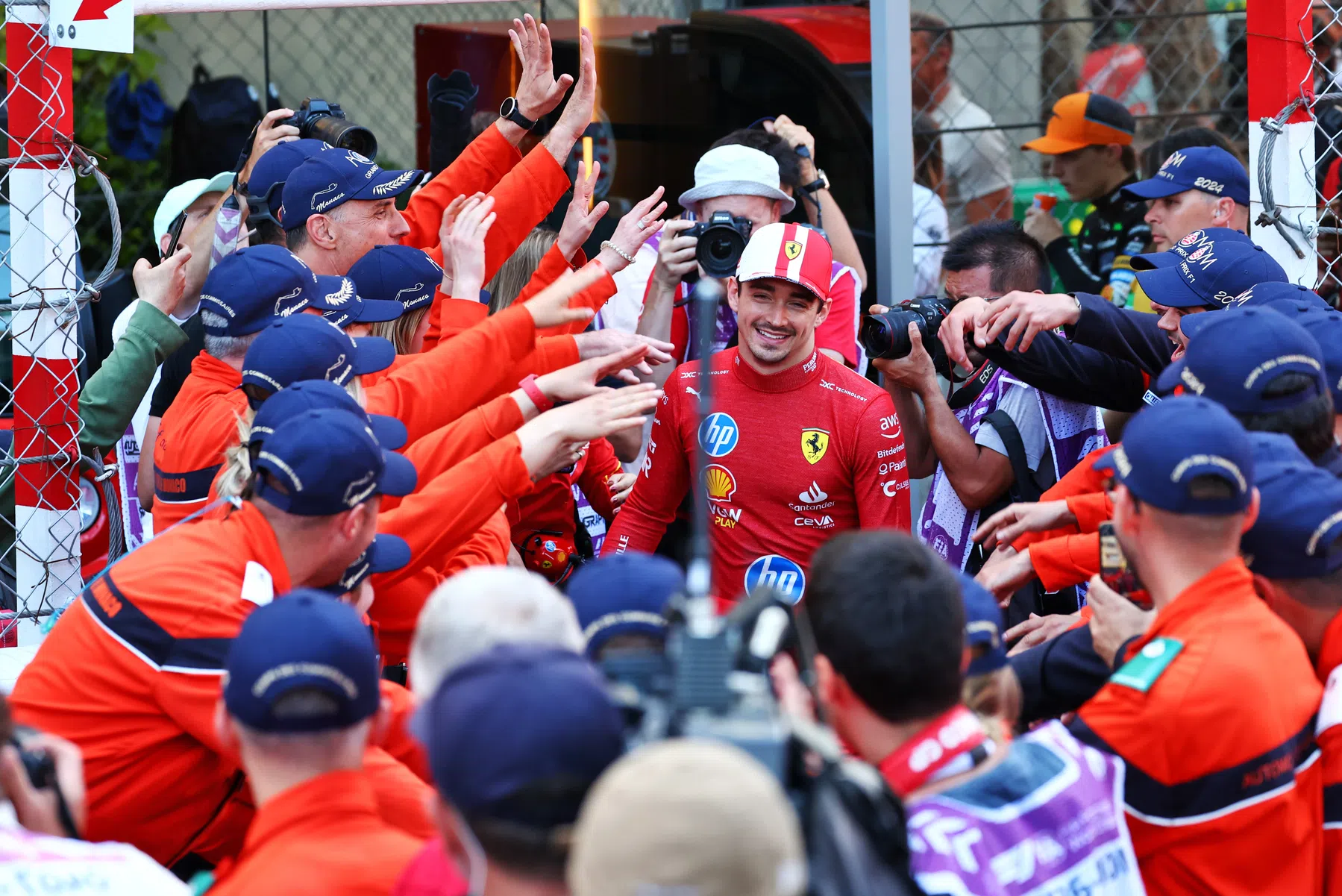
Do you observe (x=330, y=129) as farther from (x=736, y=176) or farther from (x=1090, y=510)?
(x=1090, y=510)

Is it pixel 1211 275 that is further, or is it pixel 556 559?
pixel 556 559

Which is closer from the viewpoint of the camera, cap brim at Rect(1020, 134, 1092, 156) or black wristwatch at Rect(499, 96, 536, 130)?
black wristwatch at Rect(499, 96, 536, 130)

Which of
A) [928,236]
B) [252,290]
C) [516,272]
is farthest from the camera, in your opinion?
[928,236]

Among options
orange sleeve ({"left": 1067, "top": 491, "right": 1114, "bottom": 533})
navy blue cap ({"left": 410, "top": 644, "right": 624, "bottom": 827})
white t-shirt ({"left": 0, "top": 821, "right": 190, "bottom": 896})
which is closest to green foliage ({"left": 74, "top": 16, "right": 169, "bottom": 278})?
orange sleeve ({"left": 1067, "top": 491, "right": 1114, "bottom": 533})

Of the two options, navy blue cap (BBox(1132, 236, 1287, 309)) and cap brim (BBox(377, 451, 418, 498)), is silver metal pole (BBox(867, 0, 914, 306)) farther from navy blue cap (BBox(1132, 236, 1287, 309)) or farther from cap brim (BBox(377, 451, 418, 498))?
cap brim (BBox(377, 451, 418, 498))

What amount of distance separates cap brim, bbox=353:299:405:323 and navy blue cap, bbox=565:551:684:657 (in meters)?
1.83

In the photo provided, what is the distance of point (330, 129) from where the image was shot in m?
4.71

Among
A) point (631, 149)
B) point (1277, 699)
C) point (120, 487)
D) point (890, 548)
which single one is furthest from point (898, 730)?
point (631, 149)

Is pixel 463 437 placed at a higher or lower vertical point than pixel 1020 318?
lower

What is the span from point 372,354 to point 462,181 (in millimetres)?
1313

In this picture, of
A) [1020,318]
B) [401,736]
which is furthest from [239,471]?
[1020,318]

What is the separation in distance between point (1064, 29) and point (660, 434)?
12.2ft

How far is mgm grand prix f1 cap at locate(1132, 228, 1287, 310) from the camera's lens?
341 cm

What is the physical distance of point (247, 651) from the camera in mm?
1874
